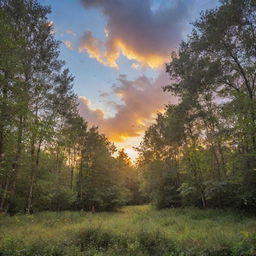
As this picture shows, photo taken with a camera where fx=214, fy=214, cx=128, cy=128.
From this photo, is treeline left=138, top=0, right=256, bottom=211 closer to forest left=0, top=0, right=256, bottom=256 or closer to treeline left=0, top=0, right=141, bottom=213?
forest left=0, top=0, right=256, bottom=256

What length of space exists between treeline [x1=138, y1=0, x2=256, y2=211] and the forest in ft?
0.22

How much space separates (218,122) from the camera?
19.5 meters

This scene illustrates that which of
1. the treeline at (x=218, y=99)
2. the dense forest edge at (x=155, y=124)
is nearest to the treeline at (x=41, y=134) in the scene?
the dense forest edge at (x=155, y=124)

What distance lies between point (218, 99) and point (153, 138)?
1451 centimetres

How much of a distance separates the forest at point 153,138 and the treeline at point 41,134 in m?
0.08

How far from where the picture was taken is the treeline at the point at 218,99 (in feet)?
39.0

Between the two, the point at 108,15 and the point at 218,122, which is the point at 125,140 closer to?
the point at 218,122

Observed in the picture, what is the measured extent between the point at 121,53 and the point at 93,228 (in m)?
13.3

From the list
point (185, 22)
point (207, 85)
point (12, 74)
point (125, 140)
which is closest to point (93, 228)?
point (12, 74)

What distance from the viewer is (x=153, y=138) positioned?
32.2 meters

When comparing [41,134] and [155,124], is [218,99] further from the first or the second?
[41,134]

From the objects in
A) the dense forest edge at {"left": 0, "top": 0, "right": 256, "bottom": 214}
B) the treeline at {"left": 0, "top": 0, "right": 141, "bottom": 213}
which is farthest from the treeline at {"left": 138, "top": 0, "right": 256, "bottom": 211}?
the treeline at {"left": 0, "top": 0, "right": 141, "bottom": 213}

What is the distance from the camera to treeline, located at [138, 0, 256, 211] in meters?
11.9

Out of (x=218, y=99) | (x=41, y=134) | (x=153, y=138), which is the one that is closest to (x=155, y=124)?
(x=153, y=138)
